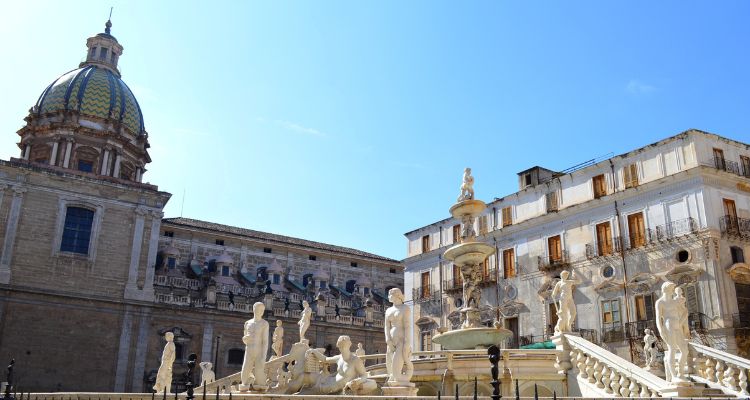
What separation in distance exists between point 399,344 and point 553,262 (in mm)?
19686

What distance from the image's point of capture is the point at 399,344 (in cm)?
1134

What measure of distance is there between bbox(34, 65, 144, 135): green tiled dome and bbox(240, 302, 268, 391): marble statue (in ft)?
111

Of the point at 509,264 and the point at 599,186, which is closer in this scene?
the point at 599,186

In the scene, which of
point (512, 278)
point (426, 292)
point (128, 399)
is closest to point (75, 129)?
point (426, 292)

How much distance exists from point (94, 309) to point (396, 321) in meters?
27.5

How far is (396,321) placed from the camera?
37.2 feet

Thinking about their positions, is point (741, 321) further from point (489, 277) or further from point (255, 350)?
point (255, 350)

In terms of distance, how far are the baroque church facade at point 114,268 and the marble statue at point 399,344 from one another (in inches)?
683

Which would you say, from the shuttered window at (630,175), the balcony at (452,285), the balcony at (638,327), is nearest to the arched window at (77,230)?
the balcony at (452,285)

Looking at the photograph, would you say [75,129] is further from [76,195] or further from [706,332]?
[706,332]

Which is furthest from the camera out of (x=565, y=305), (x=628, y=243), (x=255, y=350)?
(x=628, y=243)

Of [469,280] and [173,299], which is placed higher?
[173,299]

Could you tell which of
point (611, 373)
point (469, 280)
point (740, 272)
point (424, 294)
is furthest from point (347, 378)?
point (424, 294)

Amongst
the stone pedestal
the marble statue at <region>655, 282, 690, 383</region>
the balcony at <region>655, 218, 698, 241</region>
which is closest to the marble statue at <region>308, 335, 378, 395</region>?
the stone pedestal
